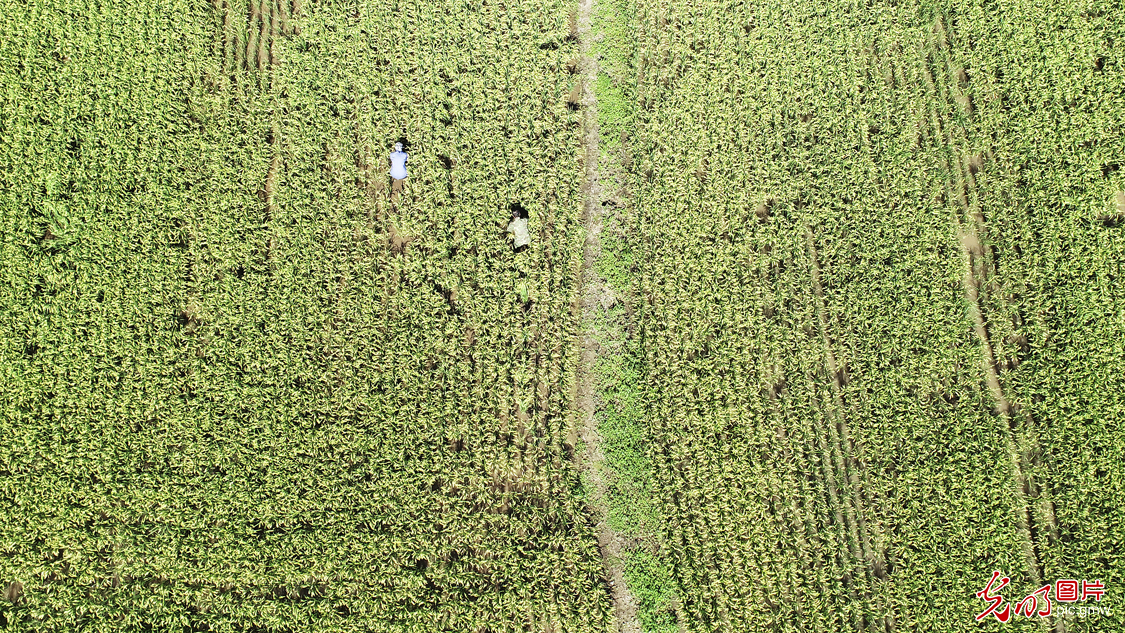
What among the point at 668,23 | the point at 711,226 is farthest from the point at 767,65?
the point at 711,226

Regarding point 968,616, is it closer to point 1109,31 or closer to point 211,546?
point 1109,31

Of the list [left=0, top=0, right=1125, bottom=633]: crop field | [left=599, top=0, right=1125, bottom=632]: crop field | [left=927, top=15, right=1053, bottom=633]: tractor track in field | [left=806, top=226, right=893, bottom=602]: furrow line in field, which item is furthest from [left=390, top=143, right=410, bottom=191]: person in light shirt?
[left=927, top=15, right=1053, bottom=633]: tractor track in field

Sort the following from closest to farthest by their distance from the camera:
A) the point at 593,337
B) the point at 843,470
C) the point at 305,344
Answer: the point at 843,470 < the point at 305,344 < the point at 593,337

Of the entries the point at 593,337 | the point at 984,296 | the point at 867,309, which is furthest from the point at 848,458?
the point at 593,337

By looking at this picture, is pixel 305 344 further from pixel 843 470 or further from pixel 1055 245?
pixel 1055 245

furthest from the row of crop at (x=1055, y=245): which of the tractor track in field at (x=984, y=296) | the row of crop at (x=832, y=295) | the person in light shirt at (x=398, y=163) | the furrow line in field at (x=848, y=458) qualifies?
the person in light shirt at (x=398, y=163)

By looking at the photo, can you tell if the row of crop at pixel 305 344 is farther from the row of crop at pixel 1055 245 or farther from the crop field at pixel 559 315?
the row of crop at pixel 1055 245
